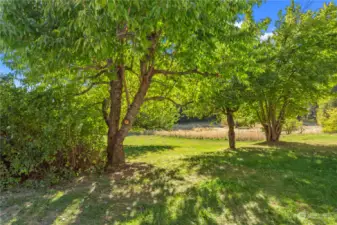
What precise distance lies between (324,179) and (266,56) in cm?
506

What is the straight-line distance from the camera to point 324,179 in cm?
508

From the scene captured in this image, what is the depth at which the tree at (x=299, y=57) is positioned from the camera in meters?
8.43

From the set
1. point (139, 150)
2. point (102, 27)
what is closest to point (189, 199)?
point (102, 27)

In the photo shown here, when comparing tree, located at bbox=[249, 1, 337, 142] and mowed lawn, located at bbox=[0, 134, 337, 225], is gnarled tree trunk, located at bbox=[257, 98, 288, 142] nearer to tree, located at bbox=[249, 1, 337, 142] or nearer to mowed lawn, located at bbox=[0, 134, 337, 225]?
tree, located at bbox=[249, 1, 337, 142]

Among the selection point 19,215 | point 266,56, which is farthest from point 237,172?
point 266,56

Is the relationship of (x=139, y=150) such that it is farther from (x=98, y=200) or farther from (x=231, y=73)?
(x=98, y=200)

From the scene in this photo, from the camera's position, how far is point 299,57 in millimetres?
A: 8477

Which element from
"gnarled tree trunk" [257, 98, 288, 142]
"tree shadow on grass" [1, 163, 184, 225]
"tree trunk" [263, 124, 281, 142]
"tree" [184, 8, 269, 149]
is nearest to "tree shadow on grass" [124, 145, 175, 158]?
"tree" [184, 8, 269, 149]

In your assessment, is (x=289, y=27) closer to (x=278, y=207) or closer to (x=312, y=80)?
(x=312, y=80)

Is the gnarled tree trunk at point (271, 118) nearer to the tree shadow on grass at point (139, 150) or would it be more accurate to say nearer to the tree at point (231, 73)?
the tree at point (231, 73)

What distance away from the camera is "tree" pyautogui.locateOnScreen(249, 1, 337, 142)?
8430mm

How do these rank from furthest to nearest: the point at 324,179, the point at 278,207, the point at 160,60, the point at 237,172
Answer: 1. the point at 160,60
2. the point at 237,172
3. the point at 324,179
4. the point at 278,207

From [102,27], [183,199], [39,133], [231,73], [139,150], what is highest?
[231,73]

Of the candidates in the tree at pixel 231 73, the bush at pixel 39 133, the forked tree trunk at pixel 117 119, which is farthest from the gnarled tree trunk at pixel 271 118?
the bush at pixel 39 133
